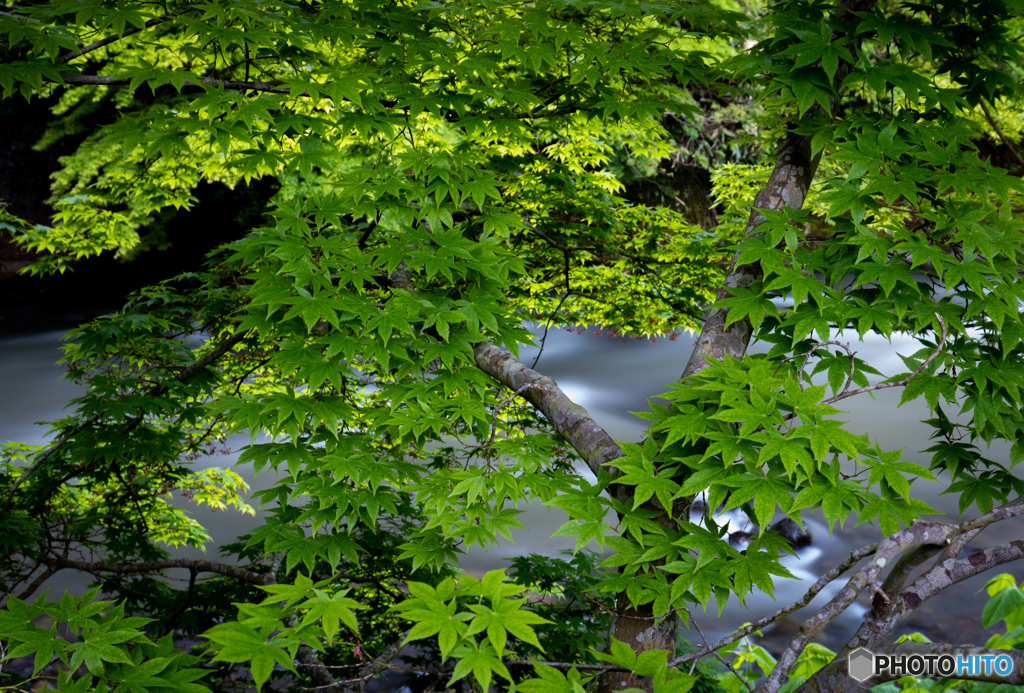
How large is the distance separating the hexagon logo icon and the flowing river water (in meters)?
4.56

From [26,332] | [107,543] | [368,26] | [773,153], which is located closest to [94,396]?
[107,543]

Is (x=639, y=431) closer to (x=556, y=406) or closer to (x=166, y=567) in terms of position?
(x=166, y=567)

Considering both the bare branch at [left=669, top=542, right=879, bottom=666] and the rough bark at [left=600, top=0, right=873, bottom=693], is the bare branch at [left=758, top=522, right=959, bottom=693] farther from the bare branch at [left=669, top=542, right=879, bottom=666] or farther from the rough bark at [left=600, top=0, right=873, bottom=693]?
the rough bark at [left=600, top=0, right=873, bottom=693]

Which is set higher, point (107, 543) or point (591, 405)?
point (591, 405)

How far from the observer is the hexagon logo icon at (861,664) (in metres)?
1.44

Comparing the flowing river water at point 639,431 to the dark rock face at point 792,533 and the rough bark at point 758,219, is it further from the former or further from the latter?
the rough bark at point 758,219

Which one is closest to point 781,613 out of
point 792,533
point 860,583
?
point 860,583

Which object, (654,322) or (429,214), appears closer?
(429,214)

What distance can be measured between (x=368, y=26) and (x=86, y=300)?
12298 mm

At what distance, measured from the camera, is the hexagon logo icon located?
1.44 m

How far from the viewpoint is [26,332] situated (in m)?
10.9

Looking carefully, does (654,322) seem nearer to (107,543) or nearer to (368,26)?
(368,26)

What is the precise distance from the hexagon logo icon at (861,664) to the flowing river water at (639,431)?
14.9ft

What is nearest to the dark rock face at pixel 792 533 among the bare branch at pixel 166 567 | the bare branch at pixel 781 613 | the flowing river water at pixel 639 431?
the flowing river water at pixel 639 431
